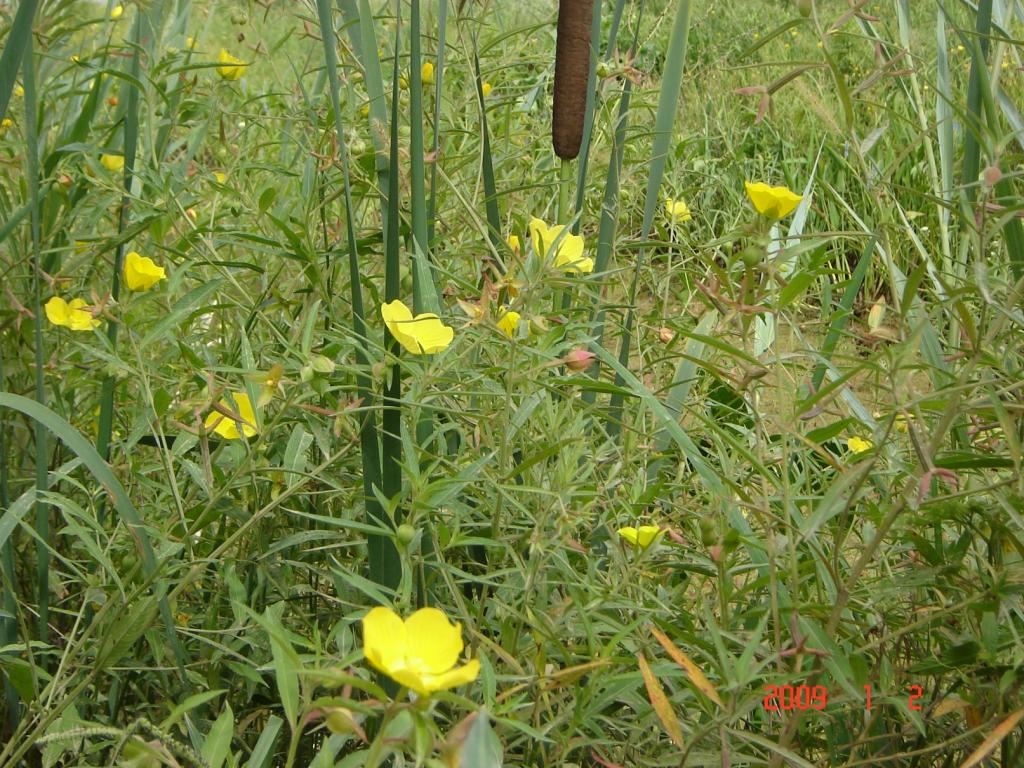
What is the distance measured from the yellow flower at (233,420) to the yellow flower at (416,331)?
15 centimetres

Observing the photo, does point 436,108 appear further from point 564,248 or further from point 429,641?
point 429,641

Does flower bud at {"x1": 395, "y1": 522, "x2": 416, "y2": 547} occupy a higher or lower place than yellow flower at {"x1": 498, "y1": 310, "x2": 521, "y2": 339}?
lower

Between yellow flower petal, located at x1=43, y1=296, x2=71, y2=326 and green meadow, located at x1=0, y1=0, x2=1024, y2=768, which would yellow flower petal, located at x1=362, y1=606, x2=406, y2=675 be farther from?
yellow flower petal, located at x1=43, y1=296, x2=71, y2=326

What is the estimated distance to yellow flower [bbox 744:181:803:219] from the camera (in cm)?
89

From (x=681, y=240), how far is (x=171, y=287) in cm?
106

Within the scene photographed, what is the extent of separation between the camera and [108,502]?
120cm

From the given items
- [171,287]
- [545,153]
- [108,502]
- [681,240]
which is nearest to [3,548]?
[108,502]

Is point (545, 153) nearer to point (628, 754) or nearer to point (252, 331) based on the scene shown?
point (252, 331)

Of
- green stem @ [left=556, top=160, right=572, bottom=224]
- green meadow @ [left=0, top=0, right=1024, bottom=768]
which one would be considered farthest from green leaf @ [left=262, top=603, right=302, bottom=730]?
green stem @ [left=556, top=160, right=572, bottom=224]

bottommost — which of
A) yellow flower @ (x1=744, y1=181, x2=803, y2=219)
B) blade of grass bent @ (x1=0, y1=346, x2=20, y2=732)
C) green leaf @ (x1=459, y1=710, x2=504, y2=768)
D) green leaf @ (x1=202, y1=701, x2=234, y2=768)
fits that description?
blade of grass bent @ (x1=0, y1=346, x2=20, y2=732)

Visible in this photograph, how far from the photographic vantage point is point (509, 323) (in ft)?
3.20

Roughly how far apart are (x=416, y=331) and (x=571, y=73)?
42cm
